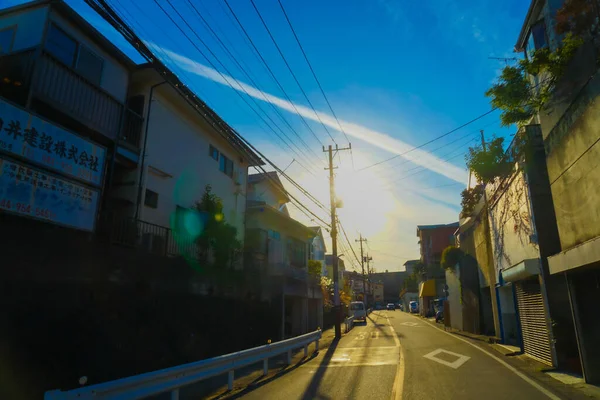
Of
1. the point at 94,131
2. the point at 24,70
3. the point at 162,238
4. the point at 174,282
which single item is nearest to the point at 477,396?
the point at 174,282

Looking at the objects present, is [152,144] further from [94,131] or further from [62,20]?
[62,20]

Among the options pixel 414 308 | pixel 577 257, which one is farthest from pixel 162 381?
pixel 414 308

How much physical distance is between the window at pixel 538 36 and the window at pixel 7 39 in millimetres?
15524

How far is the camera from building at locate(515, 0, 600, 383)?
8.02m

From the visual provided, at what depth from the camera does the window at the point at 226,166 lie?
20844mm

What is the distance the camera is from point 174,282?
12945 mm

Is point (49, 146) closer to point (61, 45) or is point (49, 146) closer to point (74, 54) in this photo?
point (61, 45)

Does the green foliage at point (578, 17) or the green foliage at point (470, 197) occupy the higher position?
the green foliage at point (578, 17)

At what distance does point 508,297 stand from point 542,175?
7551 mm

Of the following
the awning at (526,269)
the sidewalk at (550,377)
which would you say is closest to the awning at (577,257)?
the awning at (526,269)

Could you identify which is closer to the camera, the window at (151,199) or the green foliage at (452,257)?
the window at (151,199)

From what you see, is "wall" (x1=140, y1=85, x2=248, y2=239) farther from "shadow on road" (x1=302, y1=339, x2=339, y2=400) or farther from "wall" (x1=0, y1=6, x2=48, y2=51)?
"shadow on road" (x1=302, y1=339, x2=339, y2=400)

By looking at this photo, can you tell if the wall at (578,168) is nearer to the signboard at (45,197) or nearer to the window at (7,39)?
the signboard at (45,197)

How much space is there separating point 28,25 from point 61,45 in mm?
871
